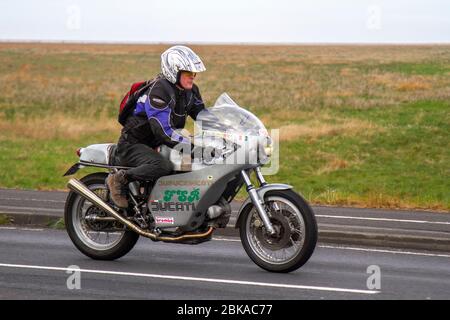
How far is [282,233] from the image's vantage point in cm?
922

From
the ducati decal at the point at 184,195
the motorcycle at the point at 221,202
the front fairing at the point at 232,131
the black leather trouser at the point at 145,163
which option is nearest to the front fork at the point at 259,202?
the motorcycle at the point at 221,202

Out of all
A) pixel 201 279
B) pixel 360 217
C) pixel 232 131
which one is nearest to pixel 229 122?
pixel 232 131

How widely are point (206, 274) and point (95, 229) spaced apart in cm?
147

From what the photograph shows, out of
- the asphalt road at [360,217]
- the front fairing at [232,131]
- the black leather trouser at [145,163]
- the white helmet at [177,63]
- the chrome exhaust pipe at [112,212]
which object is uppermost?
the white helmet at [177,63]

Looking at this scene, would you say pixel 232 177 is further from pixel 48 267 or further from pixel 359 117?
pixel 359 117

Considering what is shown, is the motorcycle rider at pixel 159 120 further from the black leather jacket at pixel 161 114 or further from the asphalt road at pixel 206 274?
the asphalt road at pixel 206 274

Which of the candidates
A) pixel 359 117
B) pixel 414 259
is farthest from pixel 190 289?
pixel 359 117

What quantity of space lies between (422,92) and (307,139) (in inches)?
642

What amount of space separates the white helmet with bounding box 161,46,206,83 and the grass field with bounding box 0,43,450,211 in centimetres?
977

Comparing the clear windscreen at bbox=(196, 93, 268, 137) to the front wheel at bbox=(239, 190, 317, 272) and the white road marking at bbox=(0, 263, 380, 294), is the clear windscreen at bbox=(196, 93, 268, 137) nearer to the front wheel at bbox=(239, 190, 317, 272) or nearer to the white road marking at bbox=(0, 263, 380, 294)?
the front wheel at bbox=(239, 190, 317, 272)

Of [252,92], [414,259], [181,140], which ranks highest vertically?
[181,140]

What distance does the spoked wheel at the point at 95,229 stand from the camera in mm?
10188

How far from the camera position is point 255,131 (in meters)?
9.35

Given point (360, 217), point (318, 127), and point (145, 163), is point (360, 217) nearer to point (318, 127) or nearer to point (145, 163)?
point (145, 163)
